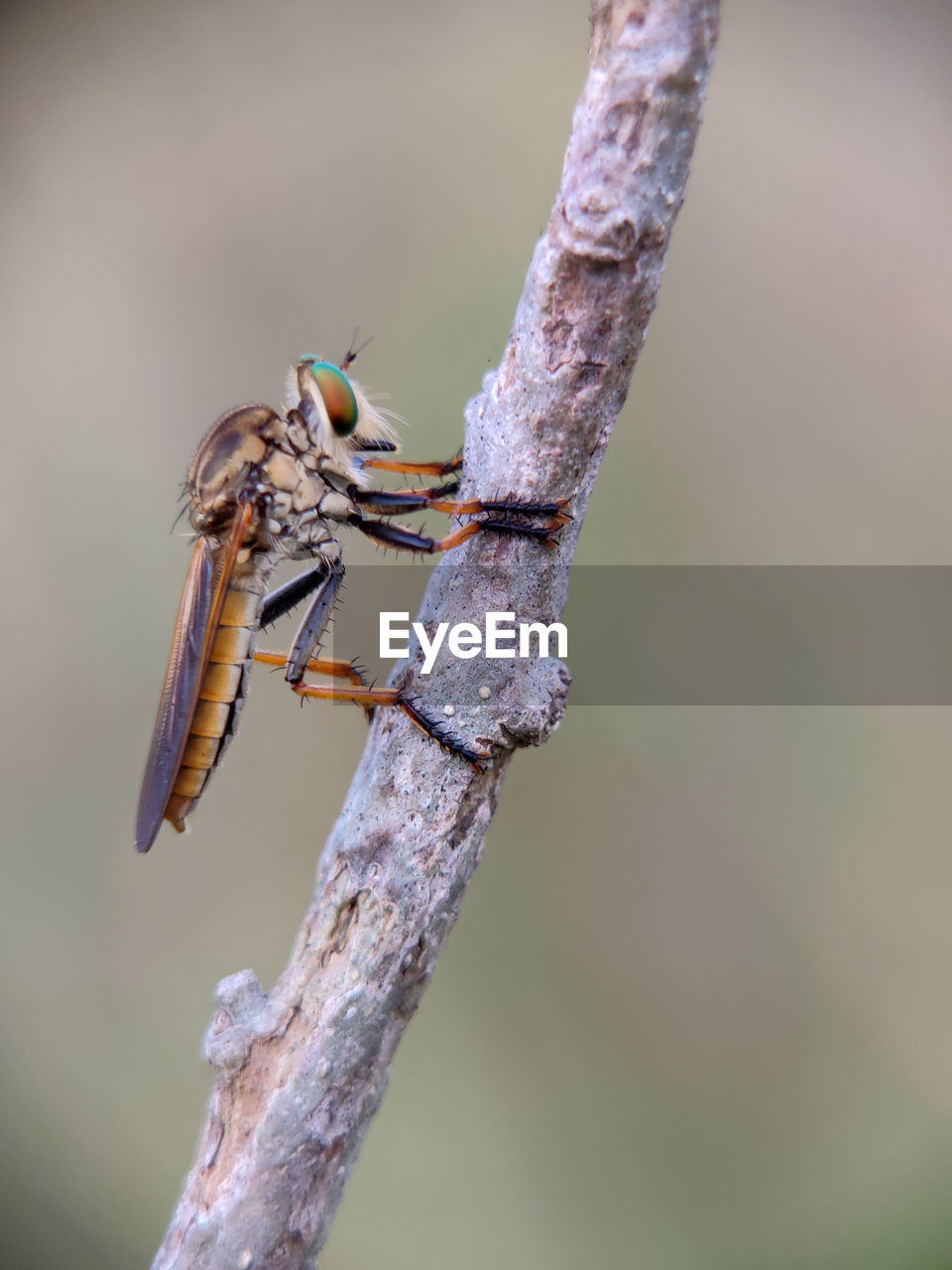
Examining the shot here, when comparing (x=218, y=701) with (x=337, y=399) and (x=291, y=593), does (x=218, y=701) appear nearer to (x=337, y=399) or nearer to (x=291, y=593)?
(x=291, y=593)

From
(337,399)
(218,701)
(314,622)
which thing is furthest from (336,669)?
(337,399)

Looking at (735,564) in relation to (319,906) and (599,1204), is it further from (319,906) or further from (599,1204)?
(599,1204)

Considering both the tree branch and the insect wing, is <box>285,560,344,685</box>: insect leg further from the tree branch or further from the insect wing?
the tree branch

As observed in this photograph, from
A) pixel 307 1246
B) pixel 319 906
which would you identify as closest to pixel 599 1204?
pixel 307 1246

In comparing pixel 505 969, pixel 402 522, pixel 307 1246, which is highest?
pixel 402 522

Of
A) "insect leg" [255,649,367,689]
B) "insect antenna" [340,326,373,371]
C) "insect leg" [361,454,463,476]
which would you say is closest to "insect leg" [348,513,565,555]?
"insect leg" [361,454,463,476]

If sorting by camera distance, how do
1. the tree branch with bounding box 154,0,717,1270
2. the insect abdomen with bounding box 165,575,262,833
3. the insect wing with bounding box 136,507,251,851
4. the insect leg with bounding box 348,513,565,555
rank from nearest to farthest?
the tree branch with bounding box 154,0,717,1270 → the insect leg with bounding box 348,513,565,555 → the insect wing with bounding box 136,507,251,851 → the insect abdomen with bounding box 165,575,262,833

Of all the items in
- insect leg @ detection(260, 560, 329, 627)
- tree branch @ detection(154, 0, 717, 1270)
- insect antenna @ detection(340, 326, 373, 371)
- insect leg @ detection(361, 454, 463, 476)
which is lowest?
tree branch @ detection(154, 0, 717, 1270)
